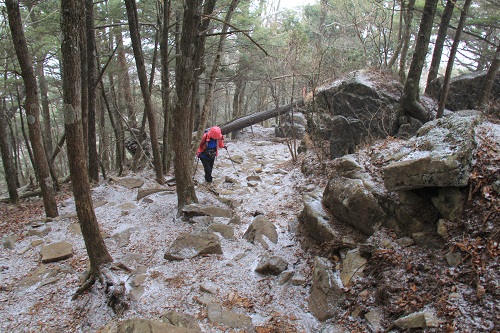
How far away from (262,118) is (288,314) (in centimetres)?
1255

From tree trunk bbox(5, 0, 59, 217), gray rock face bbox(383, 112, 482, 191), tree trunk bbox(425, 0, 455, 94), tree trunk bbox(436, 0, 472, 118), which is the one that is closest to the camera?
gray rock face bbox(383, 112, 482, 191)

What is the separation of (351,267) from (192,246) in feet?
9.00

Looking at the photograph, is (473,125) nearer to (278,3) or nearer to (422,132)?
(422,132)

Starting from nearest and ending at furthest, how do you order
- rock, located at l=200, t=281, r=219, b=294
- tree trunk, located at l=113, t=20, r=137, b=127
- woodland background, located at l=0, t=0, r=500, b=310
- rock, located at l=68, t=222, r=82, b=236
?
woodland background, located at l=0, t=0, r=500, b=310 < rock, located at l=200, t=281, r=219, b=294 < rock, located at l=68, t=222, r=82, b=236 < tree trunk, located at l=113, t=20, r=137, b=127

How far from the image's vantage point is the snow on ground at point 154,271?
12.9ft

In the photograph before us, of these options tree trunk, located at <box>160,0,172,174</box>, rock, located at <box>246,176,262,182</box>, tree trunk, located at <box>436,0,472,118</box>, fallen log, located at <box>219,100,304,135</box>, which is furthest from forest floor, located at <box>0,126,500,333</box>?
fallen log, located at <box>219,100,304,135</box>

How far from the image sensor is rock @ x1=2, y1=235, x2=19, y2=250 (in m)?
5.52

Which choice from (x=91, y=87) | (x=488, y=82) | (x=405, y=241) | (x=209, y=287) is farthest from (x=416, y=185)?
(x=91, y=87)

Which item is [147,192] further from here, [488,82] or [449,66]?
[488,82]

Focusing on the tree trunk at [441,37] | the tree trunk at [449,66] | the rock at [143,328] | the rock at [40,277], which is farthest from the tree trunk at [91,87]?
the tree trunk at [441,37]

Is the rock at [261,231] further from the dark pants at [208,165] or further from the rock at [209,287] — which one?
the dark pants at [208,165]

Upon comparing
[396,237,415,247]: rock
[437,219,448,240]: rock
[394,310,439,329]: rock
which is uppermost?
[437,219,448,240]: rock

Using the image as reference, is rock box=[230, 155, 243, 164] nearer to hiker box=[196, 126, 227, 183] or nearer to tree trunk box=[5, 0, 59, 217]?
hiker box=[196, 126, 227, 183]

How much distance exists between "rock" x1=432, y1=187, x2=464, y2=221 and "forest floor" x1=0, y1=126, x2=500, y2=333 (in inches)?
4.4
